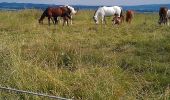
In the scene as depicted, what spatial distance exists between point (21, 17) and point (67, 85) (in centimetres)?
1943

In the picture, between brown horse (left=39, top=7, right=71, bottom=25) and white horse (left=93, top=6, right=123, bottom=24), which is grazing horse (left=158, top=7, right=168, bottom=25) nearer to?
white horse (left=93, top=6, right=123, bottom=24)

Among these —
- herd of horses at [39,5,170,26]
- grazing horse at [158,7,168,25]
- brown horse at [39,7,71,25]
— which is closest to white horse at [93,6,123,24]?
Answer: herd of horses at [39,5,170,26]

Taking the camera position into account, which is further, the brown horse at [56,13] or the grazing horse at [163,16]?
the grazing horse at [163,16]

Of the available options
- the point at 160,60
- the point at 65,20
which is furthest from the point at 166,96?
the point at 65,20

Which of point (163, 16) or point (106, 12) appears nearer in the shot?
point (163, 16)

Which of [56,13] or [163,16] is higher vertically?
[56,13]

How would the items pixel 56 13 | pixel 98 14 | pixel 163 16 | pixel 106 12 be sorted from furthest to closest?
pixel 106 12
pixel 98 14
pixel 163 16
pixel 56 13

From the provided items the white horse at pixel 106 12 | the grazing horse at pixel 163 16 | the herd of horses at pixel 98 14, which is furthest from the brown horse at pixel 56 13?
the grazing horse at pixel 163 16

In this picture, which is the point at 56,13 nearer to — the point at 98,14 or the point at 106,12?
the point at 98,14

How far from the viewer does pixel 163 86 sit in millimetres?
6434

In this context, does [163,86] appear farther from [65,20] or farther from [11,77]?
[65,20]

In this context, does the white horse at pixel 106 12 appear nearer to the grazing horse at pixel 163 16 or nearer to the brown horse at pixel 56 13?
the brown horse at pixel 56 13

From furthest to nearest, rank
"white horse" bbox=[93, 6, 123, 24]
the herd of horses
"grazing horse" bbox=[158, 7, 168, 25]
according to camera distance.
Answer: "white horse" bbox=[93, 6, 123, 24]
"grazing horse" bbox=[158, 7, 168, 25]
the herd of horses

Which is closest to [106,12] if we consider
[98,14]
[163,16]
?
[98,14]
